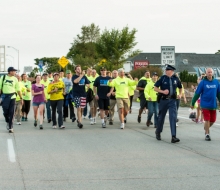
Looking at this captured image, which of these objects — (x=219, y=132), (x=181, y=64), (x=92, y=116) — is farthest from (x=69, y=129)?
(x=181, y=64)

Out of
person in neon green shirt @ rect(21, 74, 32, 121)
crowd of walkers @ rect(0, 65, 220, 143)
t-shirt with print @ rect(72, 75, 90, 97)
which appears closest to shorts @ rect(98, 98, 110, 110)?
crowd of walkers @ rect(0, 65, 220, 143)

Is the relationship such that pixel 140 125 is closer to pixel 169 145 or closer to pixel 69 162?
pixel 169 145

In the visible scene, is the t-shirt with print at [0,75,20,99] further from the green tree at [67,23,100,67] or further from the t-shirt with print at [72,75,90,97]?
the green tree at [67,23,100,67]

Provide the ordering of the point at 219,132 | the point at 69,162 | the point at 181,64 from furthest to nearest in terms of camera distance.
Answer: the point at 181,64
the point at 219,132
the point at 69,162

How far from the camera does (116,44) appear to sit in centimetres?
7712

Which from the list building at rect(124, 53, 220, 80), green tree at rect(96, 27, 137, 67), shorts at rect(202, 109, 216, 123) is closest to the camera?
shorts at rect(202, 109, 216, 123)

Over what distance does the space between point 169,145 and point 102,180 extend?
479 centimetres

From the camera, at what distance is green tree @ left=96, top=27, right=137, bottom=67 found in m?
77.1

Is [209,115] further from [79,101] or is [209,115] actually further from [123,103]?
[79,101]

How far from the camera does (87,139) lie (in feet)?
47.9

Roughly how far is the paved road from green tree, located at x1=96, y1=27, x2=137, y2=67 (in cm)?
6070

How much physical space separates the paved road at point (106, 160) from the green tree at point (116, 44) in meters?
60.7

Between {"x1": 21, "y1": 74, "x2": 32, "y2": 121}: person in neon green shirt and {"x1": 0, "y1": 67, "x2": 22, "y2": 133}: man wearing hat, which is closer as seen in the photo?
{"x1": 0, "y1": 67, "x2": 22, "y2": 133}: man wearing hat

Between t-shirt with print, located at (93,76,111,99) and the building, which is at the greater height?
the building
